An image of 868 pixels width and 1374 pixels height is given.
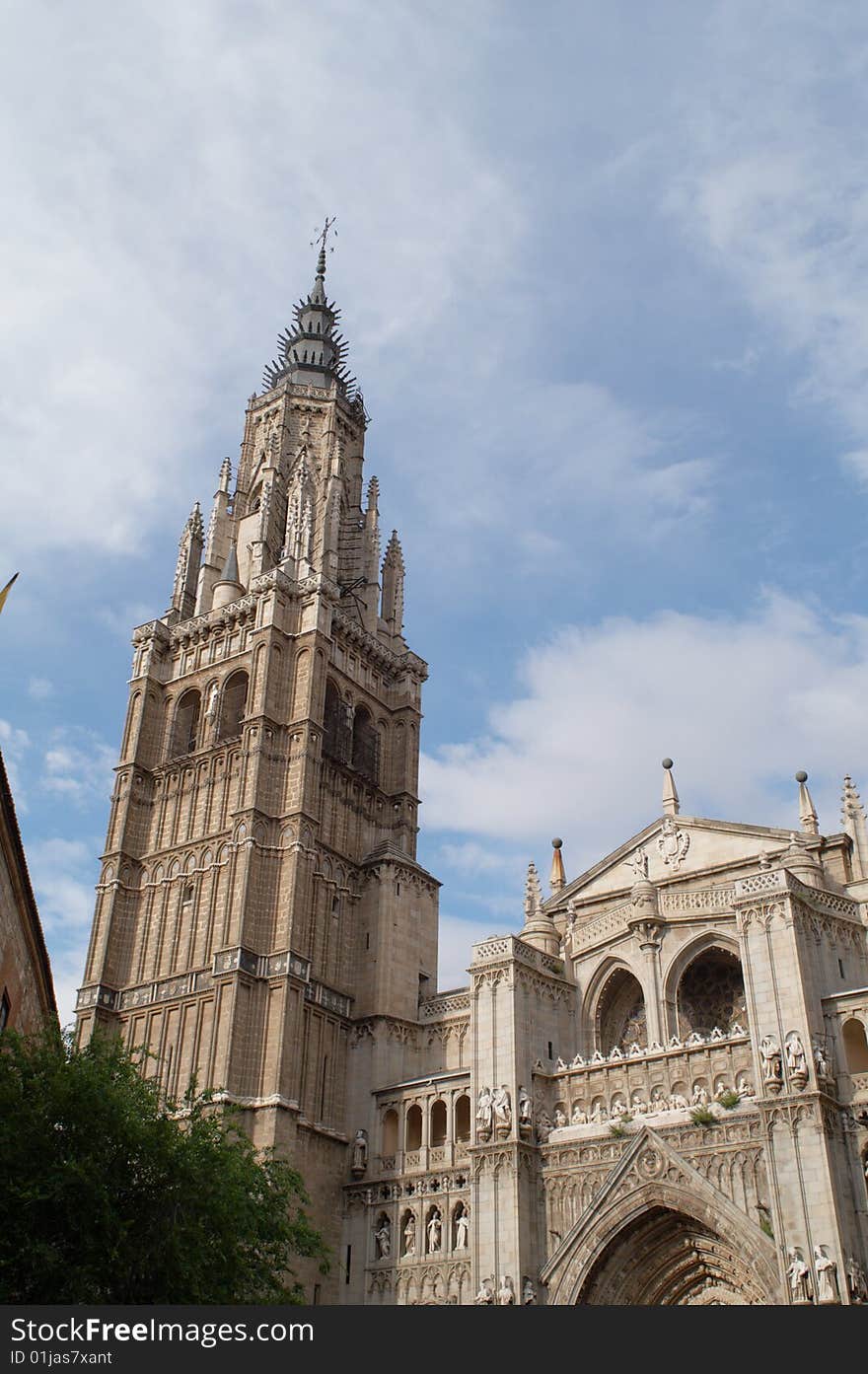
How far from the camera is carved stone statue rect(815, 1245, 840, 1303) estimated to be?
30.9 metres

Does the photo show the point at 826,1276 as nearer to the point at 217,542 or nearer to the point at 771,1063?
the point at 771,1063

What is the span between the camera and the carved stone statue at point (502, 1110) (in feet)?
A: 129

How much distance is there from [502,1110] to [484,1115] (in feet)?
2.10

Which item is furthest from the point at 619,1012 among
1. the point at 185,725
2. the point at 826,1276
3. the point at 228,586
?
the point at 228,586

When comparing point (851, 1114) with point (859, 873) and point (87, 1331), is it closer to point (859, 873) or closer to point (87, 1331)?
point (859, 873)

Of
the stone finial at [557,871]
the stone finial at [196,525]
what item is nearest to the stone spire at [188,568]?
the stone finial at [196,525]

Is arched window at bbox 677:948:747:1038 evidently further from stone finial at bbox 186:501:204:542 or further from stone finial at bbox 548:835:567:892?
stone finial at bbox 186:501:204:542

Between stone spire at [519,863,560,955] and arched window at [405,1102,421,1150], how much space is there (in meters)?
6.68

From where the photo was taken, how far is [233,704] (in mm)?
53125

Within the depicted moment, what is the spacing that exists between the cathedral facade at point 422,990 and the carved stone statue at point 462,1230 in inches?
5.7

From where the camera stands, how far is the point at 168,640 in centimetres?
5619

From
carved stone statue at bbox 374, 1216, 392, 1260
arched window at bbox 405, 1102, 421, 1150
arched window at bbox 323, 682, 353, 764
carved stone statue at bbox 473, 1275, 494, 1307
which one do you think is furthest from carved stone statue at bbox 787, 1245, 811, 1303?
arched window at bbox 323, 682, 353, 764

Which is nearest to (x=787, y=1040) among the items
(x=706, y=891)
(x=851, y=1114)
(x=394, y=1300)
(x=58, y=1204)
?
(x=851, y=1114)

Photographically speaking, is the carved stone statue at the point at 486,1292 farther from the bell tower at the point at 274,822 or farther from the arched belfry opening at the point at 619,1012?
the arched belfry opening at the point at 619,1012
